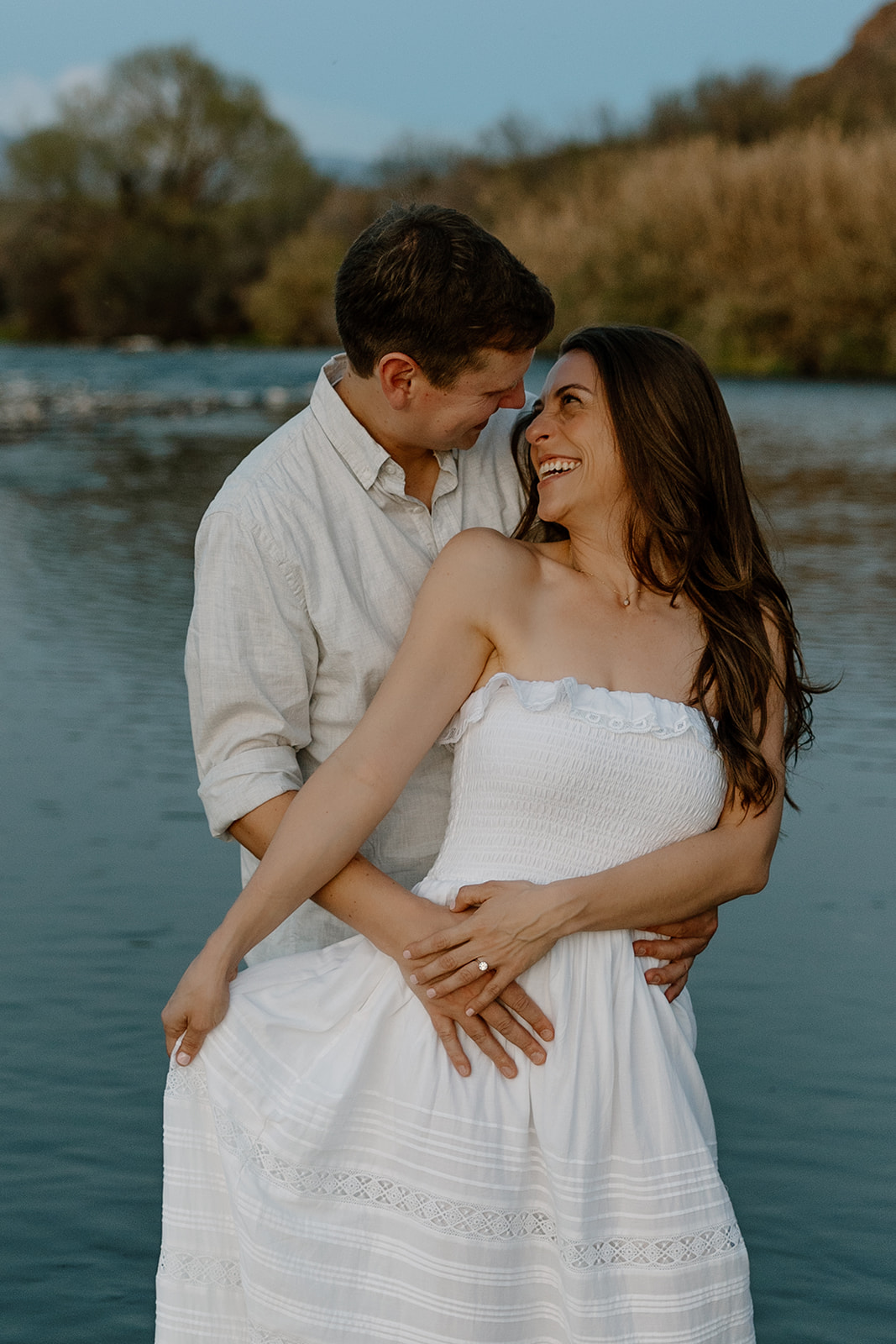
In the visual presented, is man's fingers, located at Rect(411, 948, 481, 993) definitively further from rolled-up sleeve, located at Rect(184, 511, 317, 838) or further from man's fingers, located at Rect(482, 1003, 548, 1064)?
rolled-up sleeve, located at Rect(184, 511, 317, 838)

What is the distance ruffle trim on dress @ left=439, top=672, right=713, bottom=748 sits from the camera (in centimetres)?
214

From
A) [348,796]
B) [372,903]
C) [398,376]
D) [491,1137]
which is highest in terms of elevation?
[398,376]

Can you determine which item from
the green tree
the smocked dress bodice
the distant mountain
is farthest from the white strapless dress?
the green tree

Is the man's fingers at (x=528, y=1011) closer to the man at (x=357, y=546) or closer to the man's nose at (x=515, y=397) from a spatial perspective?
the man at (x=357, y=546)

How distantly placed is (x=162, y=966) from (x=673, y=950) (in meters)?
2.45

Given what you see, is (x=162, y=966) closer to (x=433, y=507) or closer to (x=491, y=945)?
(x=433, y=507)

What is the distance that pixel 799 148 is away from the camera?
3244cm

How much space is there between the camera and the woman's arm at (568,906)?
2.06 m

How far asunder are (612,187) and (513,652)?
3657cm

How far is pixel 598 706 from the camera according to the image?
7.08ft

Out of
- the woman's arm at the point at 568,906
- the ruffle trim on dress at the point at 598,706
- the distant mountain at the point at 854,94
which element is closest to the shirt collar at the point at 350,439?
the ruffle trim on dress at the point at 598,706

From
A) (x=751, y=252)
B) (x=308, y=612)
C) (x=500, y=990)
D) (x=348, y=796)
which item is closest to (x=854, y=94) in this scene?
(x=751, y=252)

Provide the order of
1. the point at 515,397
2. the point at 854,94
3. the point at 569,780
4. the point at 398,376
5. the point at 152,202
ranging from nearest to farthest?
the point at 569,780 < the point at 398,376 < the point at 515,397 < the point at 854,94 < the point at 152,202

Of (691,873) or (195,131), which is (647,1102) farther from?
(195,131)
